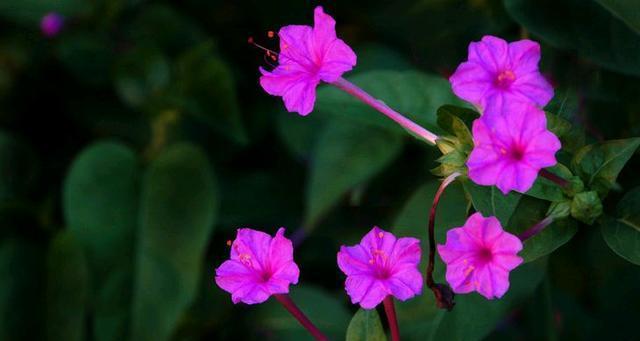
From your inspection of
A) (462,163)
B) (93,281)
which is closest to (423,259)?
(462,163)

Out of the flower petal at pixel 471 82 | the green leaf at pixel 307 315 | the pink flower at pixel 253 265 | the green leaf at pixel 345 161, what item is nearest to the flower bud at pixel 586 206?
the flower petal at pixel 471 82

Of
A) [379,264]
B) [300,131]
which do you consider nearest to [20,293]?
[300,131]

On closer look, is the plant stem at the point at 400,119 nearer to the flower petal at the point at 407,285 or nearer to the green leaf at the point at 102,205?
the flower petal at the point at 407,285

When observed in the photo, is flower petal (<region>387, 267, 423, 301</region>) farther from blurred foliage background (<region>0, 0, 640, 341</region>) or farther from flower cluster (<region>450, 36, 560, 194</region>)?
blurred foliage background (<region>0, 0, 640, 341</region>)

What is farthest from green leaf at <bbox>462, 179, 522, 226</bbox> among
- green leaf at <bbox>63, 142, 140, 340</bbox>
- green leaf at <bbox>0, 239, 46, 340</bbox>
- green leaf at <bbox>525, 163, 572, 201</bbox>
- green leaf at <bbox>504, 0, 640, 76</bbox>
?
green leaf at <bbox>0, 239, 46, 340</bbox>

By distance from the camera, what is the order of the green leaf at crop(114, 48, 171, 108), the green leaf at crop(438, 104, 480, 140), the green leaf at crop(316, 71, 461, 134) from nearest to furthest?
the green leaf at crop(438, 104, 480, 140) → the green leaf at crop(316, 71, 461, 134) → the green leaf at crop(114, 48, 171, 108)

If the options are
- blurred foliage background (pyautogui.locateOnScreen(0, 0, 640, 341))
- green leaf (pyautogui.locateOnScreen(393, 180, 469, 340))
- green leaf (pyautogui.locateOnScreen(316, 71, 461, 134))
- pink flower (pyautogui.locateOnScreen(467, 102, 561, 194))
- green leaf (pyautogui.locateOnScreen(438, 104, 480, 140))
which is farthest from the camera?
blurred foliage background (pyautogui.locateOnScreen(0, 0, 640, 341))

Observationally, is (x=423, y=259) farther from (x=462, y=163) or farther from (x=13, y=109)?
(x=13, y=109)
